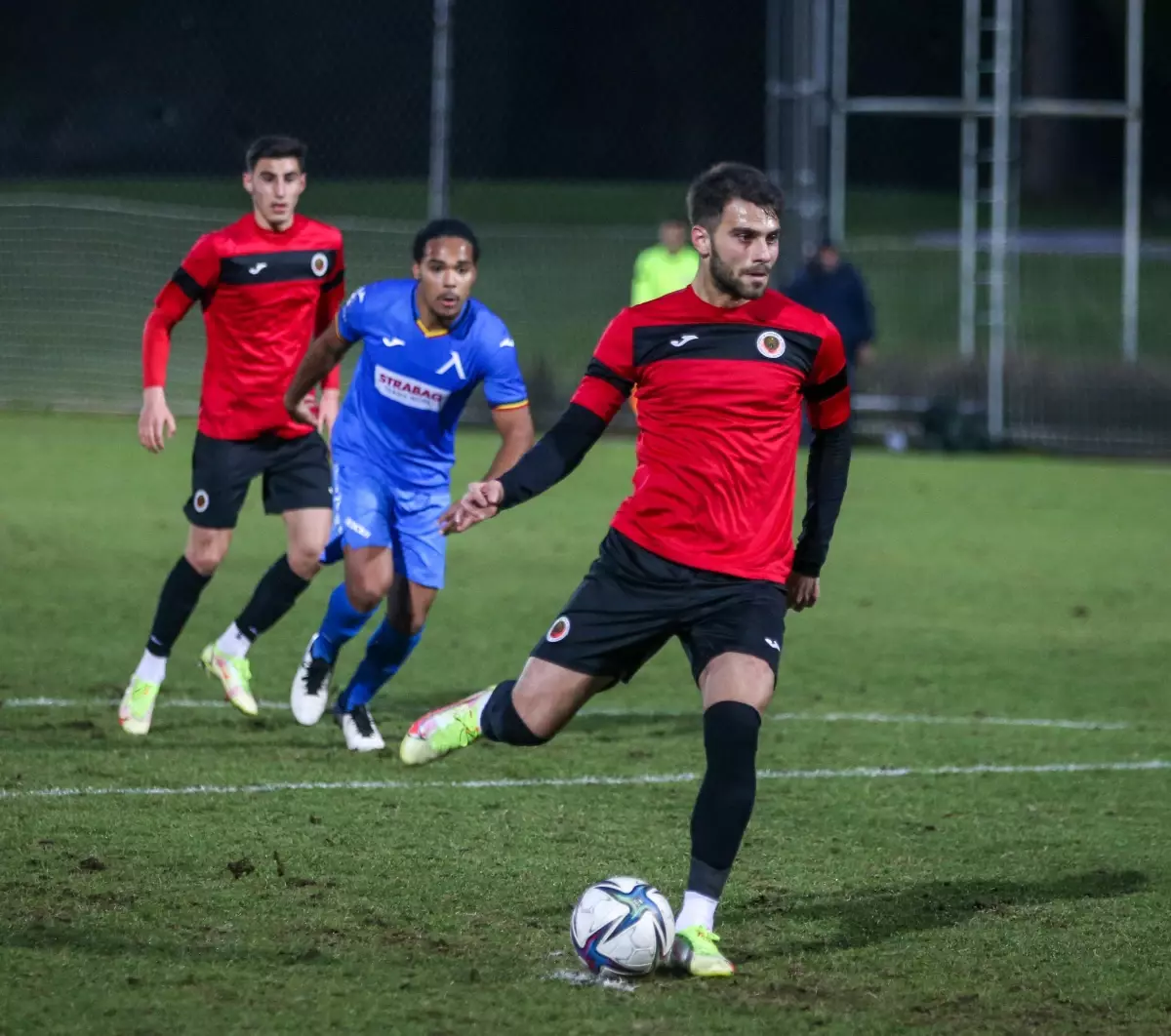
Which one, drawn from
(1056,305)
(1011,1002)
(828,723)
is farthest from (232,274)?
(1056,305)

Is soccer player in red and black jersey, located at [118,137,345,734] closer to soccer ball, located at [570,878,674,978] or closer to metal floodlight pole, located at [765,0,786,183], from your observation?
soccer ball, located at [570,878,674,978]

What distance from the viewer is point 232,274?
8.09 meters

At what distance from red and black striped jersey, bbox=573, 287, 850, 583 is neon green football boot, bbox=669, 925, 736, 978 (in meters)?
0.92

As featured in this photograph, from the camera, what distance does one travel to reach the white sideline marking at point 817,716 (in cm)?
821

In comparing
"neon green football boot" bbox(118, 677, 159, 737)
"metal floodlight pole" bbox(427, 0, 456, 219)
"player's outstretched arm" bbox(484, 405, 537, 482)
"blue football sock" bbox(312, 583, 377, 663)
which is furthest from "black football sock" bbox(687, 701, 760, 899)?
"metal floodlight pole" bbox(427, 0, 456, 219)

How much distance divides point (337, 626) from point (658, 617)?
2.76 meters

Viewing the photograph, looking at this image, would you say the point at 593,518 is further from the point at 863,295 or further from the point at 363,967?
the point at 363,967

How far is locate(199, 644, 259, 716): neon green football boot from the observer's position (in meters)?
7.92

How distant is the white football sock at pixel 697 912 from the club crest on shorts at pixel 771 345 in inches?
54.3

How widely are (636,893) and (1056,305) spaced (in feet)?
98.0

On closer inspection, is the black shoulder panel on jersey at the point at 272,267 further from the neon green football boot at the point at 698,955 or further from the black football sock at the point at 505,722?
the neon green football boot at the point at 698,955

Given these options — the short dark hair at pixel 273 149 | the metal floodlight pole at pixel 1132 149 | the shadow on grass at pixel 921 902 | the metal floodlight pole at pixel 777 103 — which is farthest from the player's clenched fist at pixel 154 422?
the metal floodlight pole at pixel 1132 149

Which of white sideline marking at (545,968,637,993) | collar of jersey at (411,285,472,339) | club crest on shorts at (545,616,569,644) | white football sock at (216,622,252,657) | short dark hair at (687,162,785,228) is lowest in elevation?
white sideline marking at (545,968,637,993)

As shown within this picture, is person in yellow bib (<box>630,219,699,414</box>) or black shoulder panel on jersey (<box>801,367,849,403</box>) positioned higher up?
person in yellow bib (<box>630,219,699,414</box>)
